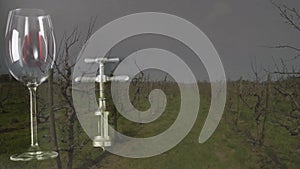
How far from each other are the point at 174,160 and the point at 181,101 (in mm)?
172

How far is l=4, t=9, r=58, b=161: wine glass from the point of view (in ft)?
3.75

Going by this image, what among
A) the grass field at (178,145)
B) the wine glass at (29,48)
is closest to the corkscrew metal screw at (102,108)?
the grass field at (178,145)

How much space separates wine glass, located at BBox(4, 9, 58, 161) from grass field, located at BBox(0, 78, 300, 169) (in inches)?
7.4

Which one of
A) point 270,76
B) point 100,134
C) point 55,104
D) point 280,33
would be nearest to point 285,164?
point 270,76

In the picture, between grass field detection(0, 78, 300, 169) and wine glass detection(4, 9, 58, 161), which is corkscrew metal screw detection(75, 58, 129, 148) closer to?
grass field detection(0, 78, 300, 169)

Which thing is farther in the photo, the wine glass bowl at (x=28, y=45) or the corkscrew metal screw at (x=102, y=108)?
the corkscrew metal screw at (x=102, y=108)

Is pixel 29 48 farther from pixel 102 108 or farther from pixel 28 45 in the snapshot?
pixel 102 108

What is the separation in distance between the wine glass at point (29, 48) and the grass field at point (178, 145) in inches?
7.4

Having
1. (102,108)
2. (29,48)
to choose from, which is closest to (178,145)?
(102,108)

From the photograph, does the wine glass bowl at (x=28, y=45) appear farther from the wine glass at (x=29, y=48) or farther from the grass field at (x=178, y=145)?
the grass field at (x=178, y=145)

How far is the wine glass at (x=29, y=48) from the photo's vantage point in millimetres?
1144

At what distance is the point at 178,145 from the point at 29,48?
0.49 m

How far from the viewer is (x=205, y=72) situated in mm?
1295

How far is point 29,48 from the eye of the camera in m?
1.19
